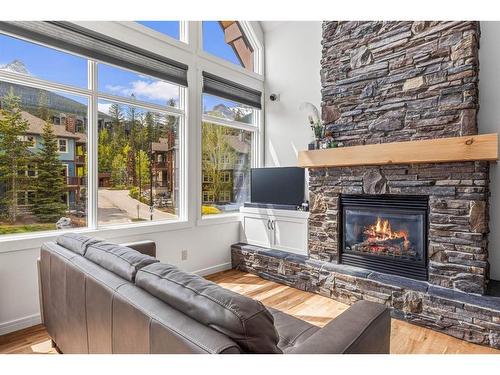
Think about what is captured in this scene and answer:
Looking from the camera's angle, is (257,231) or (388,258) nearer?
(388,258)

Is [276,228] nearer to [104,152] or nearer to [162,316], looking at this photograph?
[104,152]

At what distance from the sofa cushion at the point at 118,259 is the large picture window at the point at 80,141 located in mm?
1465

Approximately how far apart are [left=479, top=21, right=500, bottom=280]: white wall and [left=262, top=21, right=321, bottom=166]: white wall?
5.75ft

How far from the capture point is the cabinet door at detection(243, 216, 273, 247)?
4.00 metres

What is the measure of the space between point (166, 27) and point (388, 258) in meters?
3.56

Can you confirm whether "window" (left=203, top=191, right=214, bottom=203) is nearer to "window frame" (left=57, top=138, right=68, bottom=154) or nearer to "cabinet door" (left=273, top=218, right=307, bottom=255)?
"cabinet door" (left=273, top=218, right=307, bottom=255)

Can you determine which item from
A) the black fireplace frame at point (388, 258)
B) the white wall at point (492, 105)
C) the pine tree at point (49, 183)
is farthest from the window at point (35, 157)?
the white wall at point (492, 105)

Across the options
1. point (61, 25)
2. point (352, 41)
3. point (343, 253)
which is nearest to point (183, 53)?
point (61, 25)

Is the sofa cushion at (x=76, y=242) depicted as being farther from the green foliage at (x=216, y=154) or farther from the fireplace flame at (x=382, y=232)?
the fireplace flame at (x=382, y=232)

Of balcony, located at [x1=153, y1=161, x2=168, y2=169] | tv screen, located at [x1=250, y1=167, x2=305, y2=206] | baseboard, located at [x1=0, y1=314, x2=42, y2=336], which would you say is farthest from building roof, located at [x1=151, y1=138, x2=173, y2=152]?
baseboard, located at [x1=0, y1=314, x2=42, y2=336]

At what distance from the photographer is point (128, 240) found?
3.17 meters

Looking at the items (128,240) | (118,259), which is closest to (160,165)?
(128,240)
